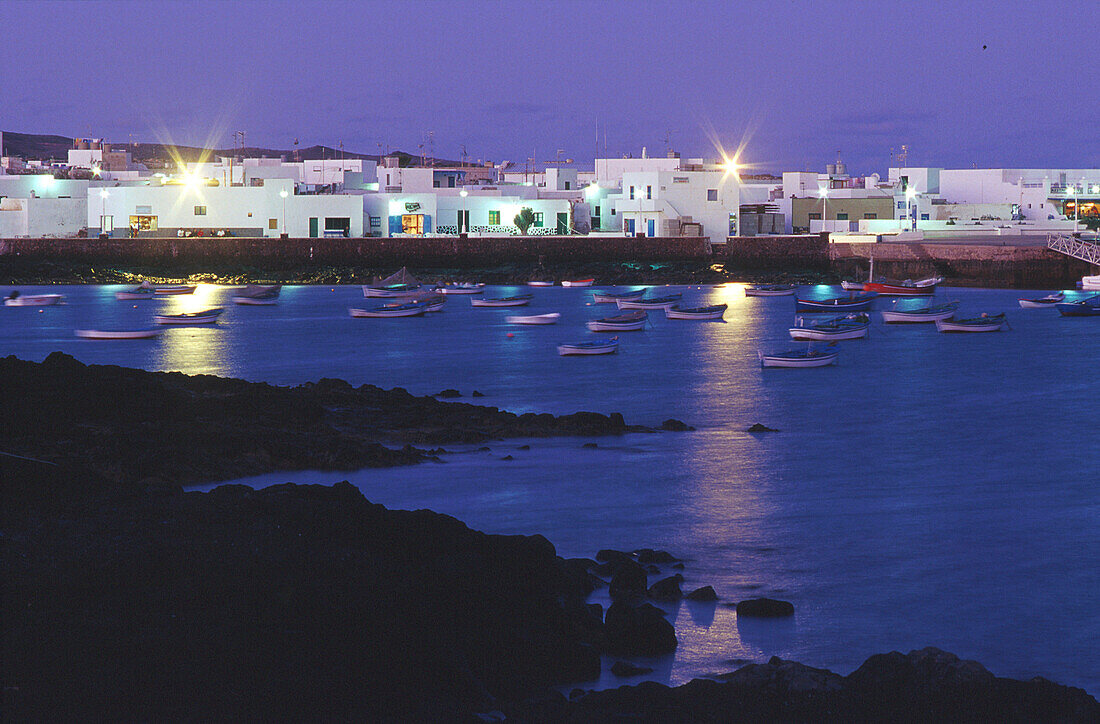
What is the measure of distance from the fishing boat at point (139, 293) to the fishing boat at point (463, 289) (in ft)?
43.7

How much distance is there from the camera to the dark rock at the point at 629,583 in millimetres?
11219

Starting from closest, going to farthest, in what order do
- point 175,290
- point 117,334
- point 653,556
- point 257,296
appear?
point 653,556, point 117,334, point 257,296, point 175,290

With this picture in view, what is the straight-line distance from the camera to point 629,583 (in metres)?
11.4

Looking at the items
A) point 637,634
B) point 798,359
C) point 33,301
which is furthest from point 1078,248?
point 637,634

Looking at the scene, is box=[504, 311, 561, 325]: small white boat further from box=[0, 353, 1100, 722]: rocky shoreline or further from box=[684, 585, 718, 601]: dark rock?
box=[684, 585, 718, 601]: dark rock

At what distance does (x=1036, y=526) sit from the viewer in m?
14.6

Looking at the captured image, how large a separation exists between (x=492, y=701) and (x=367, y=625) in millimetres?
998

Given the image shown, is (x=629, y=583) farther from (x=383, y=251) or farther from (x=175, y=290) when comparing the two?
(x=383, y=251)

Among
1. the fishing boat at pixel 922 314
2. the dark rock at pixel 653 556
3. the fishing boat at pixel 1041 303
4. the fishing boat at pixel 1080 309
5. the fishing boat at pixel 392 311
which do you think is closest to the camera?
the dark rock at pixel 653 556

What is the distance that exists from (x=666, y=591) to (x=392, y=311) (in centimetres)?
3913

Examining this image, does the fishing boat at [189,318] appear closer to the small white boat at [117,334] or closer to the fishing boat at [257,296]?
the small white boat at [117,334]

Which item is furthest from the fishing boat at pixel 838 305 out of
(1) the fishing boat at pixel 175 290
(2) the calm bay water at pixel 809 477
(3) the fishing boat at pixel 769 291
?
(1) the fishing boat at pixel 175 290

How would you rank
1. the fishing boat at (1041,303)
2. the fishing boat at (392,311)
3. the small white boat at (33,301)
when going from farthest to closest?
the small white boat at (33,301) < the fishing boat at (1041,303) < the fishing boat at (392,311)

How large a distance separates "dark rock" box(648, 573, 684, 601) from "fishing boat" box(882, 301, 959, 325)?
34692 mm
